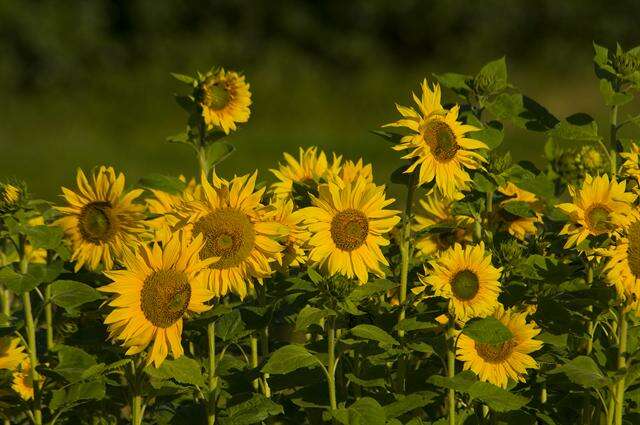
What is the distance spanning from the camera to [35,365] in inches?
123

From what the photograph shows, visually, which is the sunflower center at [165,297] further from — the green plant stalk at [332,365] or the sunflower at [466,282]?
the sunflower at [466,282]

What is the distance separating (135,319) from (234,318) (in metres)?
0.41

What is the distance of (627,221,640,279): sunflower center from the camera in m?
2.68

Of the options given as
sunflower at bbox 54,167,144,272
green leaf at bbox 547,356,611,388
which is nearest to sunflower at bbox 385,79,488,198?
green leaf at bbox 547,356,611,388

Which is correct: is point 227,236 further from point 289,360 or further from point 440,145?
point 440,145

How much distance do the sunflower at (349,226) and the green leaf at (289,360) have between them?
0.23 meters

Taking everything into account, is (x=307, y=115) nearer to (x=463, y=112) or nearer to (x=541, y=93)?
(x=541, y=93)

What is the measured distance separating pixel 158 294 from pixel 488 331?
0.86 metres

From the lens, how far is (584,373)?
2.69 metres

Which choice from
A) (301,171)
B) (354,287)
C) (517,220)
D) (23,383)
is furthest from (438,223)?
(23,383)

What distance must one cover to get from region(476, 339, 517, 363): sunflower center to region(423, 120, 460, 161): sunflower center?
55 centimetres

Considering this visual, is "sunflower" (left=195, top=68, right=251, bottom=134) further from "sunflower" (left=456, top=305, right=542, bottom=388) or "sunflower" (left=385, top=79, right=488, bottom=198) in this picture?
"sunflower" (left=456, top=305, right=542, bottom=388)

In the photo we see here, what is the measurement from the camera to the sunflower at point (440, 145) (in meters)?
2.83

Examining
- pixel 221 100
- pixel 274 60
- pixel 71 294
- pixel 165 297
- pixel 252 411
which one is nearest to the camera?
pixel 165 297
